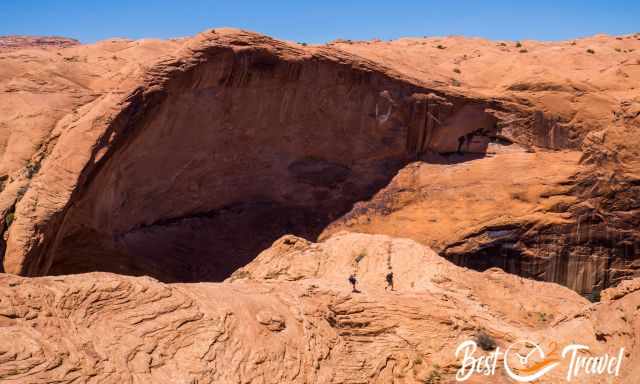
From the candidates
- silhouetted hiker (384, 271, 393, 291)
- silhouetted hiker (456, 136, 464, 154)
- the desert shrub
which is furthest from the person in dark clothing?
the desert shrub

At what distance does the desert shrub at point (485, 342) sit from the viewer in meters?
11.8

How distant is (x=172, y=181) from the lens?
2036 centimetres

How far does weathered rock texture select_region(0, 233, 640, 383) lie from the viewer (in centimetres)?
942

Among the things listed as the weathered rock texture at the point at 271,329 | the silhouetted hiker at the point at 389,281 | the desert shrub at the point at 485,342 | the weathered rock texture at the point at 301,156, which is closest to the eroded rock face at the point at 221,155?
the weathered rock texture at the point at 301,156

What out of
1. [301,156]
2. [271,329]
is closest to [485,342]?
[271,329]

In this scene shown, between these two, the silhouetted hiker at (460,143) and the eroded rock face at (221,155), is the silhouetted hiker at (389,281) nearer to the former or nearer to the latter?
the eroded rock face at (221,155)

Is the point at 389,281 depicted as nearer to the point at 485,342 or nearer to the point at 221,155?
the point at 485,342

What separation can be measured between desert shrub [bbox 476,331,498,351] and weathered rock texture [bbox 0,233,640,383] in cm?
26

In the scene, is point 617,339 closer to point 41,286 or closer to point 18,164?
point 41,286

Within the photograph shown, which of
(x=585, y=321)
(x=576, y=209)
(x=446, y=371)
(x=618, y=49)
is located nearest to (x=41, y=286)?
(x=446, y=371)

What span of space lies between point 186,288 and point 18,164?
7360 mm

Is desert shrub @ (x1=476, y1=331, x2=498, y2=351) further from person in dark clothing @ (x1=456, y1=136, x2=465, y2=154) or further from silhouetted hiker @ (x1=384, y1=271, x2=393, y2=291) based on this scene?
person in dark clothing @ (x1=456, y1=136, x2=465, y2=154)

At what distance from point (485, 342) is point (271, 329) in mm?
3544

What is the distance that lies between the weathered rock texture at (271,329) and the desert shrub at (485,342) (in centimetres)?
26
